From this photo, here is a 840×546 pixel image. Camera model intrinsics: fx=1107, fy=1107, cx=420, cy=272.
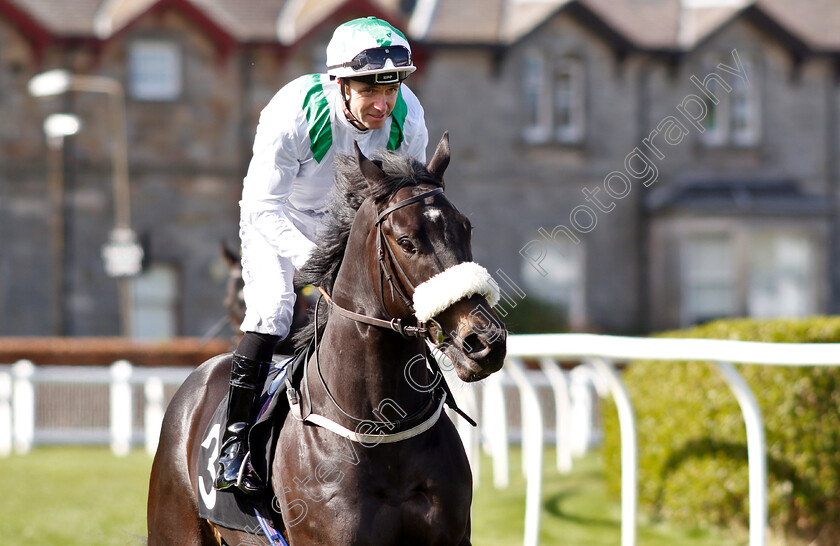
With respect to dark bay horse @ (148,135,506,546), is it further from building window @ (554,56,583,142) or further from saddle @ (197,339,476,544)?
building window @ (554,56,583,142)

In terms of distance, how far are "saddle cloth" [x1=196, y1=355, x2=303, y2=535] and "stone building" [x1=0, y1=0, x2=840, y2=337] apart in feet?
52.5

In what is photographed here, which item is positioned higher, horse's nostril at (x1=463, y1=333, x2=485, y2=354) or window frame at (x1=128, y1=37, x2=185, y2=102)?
window frame at (x1=128, y1=37, x2=185, y2=102)

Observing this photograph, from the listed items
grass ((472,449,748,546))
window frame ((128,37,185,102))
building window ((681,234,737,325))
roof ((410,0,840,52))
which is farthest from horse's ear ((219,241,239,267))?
building window ((681,234,737,325))

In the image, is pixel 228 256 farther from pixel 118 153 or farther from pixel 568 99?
pixel 568 99

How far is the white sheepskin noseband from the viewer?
268cm

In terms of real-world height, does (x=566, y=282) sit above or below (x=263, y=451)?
above

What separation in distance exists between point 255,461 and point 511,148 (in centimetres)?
1768

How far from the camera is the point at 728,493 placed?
586 centimetres

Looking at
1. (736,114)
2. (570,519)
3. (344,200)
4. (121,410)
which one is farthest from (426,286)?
(736,114)

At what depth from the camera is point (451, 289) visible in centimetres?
268

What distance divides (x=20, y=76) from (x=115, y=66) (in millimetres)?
1642

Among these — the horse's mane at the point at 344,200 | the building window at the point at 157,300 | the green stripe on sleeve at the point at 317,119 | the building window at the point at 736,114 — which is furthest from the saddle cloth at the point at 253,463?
the building window at the point at 736,114

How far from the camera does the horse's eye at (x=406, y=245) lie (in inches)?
112

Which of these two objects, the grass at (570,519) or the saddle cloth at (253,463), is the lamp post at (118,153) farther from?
the saddle cloth at (253,463)
